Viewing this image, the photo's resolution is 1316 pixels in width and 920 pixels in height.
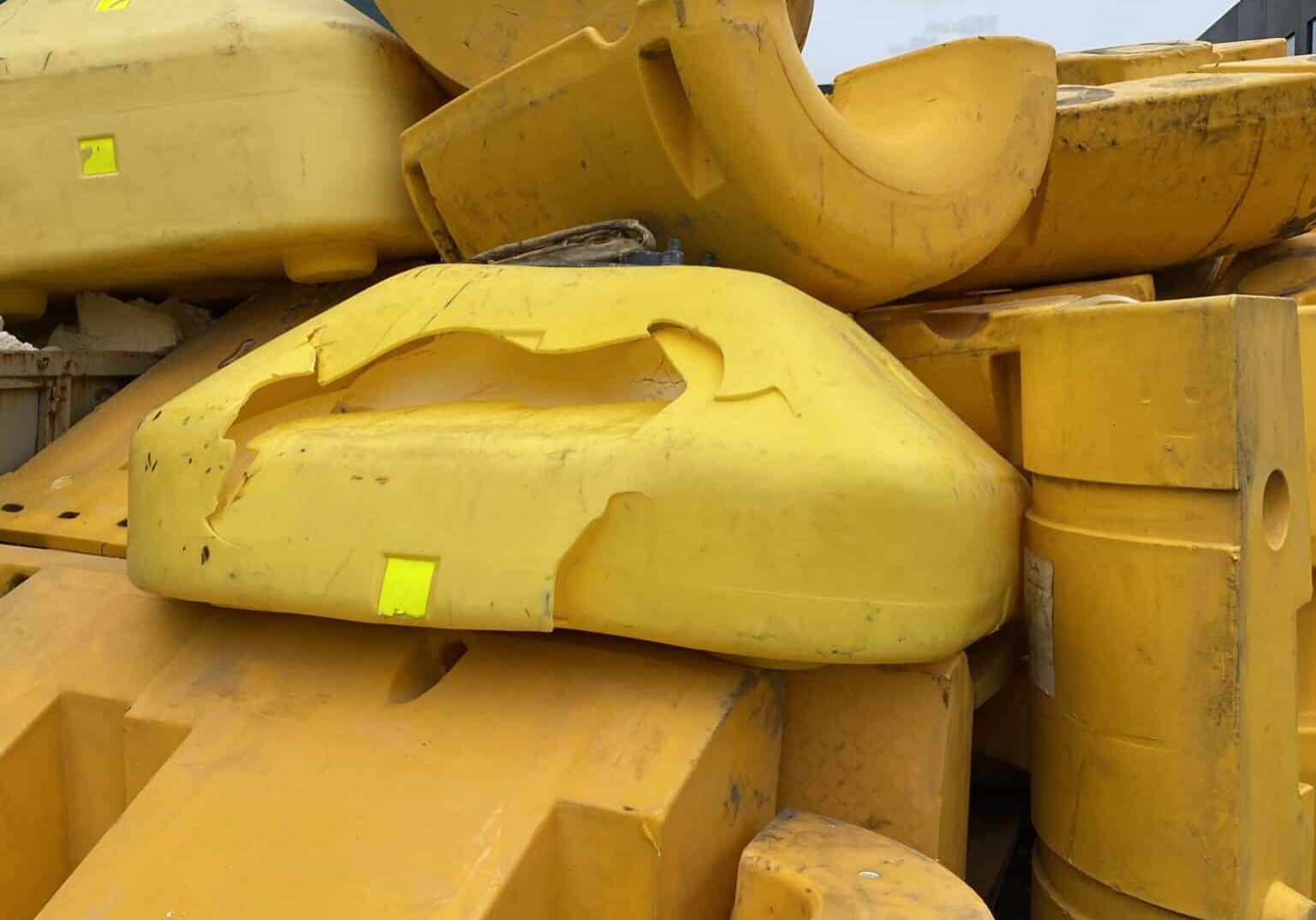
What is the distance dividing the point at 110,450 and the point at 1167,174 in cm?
228

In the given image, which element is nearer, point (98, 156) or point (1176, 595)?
point (1176, 595)

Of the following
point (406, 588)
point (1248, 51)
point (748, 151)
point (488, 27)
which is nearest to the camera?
point (406, 588)

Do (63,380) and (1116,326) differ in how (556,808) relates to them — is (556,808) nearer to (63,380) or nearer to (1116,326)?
(1116,326)

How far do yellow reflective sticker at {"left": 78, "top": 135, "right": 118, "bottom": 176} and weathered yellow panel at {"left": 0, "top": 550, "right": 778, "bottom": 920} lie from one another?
47.1 inches

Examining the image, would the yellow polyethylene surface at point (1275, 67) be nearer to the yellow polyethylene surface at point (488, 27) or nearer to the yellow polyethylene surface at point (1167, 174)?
the yellow polyethylene surface at point (1167, 174)

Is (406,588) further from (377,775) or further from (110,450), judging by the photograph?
(110,450)

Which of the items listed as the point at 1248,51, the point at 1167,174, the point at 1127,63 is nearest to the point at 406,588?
the point at 1167,174

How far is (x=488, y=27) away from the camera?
2318mm

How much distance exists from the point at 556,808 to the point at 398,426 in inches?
21.9

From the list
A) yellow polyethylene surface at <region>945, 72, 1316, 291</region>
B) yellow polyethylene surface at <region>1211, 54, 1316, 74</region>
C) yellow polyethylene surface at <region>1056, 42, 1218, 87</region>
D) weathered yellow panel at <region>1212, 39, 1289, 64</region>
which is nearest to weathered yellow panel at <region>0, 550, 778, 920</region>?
yellow polyethylene surface at <region>945, 72, 1316, 291</region>

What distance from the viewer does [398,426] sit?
153 centimetres

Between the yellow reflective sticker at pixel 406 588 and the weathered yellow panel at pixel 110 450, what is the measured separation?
88 cm

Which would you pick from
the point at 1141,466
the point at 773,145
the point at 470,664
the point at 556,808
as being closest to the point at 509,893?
the point at 556,808

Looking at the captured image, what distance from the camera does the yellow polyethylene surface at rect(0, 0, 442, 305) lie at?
236 cm
